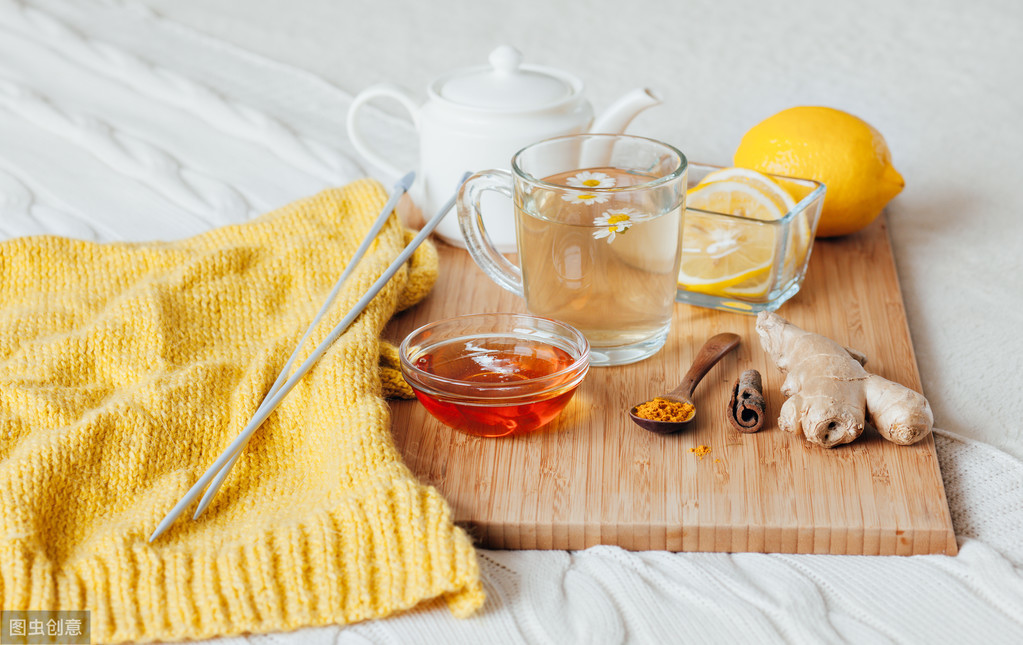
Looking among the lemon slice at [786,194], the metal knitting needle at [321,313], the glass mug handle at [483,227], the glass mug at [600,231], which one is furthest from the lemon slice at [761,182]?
the metal knitting needle at [321,313]

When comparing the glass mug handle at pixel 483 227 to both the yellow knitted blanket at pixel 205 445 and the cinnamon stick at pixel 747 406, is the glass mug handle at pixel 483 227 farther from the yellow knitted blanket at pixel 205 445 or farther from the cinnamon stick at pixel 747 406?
the cinnamon stick at pixel 747 406

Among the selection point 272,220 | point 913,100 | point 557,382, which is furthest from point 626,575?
point 913,100

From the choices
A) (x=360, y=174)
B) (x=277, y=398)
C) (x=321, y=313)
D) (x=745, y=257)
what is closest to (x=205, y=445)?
(x=277, y=398)

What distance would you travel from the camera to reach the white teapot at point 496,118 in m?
1.15

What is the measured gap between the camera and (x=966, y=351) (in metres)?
1.04

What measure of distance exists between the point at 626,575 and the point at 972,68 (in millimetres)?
1578

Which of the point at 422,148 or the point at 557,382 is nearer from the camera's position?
the point at 557,382

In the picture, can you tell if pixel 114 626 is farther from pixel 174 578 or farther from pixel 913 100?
pixel 913 100

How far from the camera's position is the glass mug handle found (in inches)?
38.9

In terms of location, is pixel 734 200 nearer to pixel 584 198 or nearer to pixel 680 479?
pixel 584 198

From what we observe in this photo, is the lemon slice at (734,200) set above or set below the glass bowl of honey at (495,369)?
above

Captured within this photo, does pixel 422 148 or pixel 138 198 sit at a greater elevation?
pixel 422 148

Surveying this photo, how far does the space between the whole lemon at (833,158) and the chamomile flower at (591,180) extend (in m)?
0.29

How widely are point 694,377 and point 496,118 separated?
16.6 inches
